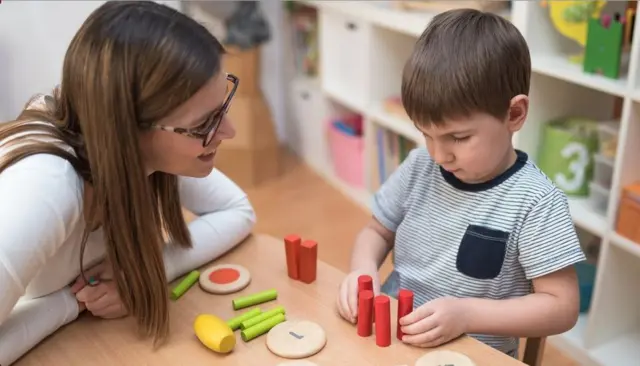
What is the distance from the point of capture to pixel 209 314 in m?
1.03

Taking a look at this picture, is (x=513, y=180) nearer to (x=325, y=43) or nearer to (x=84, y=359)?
(x=84, y=359)

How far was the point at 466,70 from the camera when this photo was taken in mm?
959

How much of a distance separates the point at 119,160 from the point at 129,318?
0.26 m

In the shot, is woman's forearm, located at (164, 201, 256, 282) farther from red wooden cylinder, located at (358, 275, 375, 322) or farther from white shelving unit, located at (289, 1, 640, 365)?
white shelving unit, located at (289, 1, 640, 365)

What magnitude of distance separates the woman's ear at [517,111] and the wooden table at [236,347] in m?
0.32

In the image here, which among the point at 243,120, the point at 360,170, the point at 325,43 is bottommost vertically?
the point at 360,170

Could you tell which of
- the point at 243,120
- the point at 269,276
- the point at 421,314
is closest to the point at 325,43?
the point at 243,120

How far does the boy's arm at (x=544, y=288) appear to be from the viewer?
3.23 feet

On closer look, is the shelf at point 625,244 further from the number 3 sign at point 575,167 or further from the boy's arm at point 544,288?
the boy's arm at point 544,288

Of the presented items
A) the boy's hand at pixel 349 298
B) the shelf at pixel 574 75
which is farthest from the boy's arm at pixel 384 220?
the shelf at pixel 574 75

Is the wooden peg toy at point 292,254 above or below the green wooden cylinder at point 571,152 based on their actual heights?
above

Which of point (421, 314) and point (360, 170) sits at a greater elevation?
point (421, 314)

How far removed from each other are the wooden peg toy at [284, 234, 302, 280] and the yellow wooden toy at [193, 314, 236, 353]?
164 millimetres

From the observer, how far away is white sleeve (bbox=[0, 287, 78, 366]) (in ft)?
3.06
